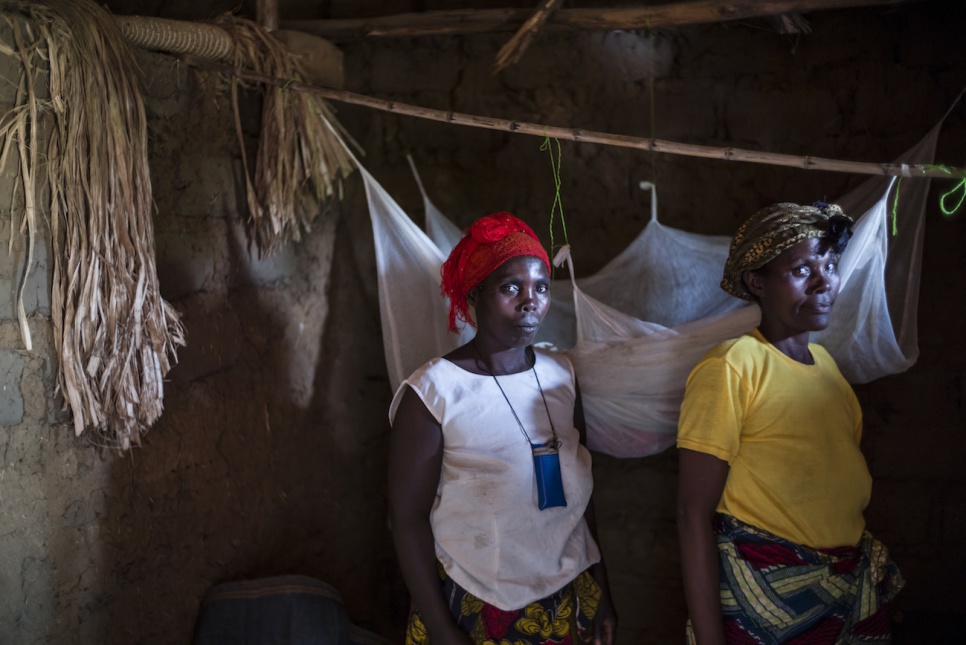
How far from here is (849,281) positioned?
97.5 inches

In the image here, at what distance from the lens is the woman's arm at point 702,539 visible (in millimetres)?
2027

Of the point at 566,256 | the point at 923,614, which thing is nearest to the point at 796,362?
the point at 566,256

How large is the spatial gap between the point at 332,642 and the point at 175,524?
0.64m

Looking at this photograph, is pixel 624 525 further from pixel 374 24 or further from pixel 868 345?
pixel 374 24

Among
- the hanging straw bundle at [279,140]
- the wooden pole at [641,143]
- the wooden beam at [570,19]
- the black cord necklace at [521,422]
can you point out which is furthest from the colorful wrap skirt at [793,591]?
the hanging straw bundle at [279,140]

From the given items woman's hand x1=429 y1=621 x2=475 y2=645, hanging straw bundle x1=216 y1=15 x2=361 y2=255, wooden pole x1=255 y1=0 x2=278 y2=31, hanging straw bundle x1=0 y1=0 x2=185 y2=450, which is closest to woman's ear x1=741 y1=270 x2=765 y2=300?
woman's hand x1=429 y1=621 x2=475 y2=645

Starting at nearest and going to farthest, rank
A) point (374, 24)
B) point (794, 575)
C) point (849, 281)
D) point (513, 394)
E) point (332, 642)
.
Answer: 1. point (794, 575)
2. point (513, 394)
3. point (849, 281)
4. point (332, 642)
5. point (374, 24)

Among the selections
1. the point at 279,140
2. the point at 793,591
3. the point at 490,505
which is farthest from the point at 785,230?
the point at 279,140

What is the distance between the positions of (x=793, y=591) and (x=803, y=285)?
742mm

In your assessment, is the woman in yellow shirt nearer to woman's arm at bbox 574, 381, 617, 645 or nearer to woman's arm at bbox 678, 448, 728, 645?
woman's arm at bbox 678, 448, 728, 645

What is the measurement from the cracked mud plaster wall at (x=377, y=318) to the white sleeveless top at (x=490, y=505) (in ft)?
2.86

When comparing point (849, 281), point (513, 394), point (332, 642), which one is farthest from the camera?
point (332, 642)

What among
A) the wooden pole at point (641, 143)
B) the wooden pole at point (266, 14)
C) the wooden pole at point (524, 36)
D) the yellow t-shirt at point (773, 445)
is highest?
the wooden pole at point (266, 14)

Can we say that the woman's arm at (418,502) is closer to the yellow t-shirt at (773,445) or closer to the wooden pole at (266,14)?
the yellow t-shirt at (773,445)
